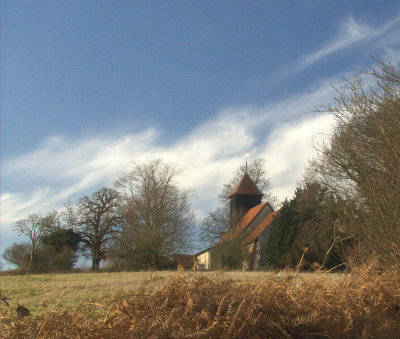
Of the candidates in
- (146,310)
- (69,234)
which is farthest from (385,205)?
(69,234)

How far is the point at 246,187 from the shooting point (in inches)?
1882

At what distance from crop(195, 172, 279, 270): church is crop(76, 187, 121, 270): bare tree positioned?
35.5 ft

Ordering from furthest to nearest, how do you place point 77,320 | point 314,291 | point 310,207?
point 310,207, point 314,291, point 77,320

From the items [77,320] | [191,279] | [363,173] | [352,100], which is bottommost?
[77,320]

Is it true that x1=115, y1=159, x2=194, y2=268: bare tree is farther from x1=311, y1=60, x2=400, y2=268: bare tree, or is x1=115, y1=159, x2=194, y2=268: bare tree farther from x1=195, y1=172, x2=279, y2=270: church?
x1=311, y1=60, x2=400, y2=268: bare tree

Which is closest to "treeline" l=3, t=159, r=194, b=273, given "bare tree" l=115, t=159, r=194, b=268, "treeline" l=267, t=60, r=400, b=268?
"bare tree" l=115, t=159, r=194, b=268

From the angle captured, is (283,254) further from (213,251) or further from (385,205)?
(385,205)

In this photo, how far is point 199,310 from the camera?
3494 millimetres

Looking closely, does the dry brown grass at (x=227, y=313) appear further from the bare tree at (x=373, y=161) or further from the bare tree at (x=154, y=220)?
the bare tree at (x=154, y=220)

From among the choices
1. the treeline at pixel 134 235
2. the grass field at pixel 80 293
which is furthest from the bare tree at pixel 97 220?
the grass field at pixel 80 293

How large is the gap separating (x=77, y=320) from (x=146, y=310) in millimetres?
557

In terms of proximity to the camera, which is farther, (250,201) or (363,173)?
(250,201)

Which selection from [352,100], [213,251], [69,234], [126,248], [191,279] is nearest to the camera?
[191,279]

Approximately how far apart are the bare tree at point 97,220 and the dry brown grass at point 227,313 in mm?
42511
